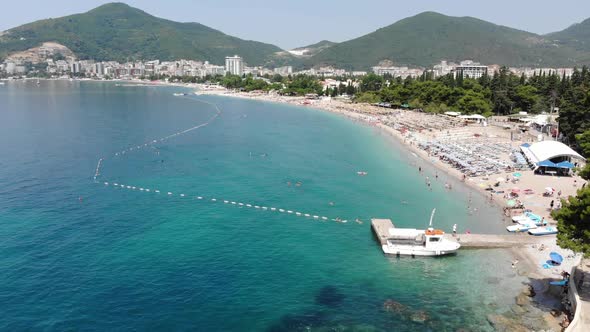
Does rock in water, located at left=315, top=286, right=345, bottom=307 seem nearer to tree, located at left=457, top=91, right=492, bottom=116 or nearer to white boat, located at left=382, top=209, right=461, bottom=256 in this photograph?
white boat, located at left=382, top=209, right=461, bottom=256

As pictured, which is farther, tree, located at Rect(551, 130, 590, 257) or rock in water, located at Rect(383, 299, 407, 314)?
rock in water, located at Rect(383, 299, 407, 314)

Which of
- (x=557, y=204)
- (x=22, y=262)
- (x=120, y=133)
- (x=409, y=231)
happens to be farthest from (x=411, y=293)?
(x=120, y=133)

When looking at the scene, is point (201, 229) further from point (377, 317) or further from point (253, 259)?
point (377, 317)

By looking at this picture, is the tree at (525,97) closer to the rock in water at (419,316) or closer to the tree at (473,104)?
the tree at (473,104)

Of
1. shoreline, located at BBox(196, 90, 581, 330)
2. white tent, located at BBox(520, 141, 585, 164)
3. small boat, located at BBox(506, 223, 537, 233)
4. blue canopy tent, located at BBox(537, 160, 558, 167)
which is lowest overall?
shoreline, located at BBox(196, 90, 581, 330)

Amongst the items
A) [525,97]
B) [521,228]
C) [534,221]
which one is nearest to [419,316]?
[521,228]

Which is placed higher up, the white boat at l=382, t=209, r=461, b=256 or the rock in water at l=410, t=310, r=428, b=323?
the white boat at l=382, t=209, r=461, b=256

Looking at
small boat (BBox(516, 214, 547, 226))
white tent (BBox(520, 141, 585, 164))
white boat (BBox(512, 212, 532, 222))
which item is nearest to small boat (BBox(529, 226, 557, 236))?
small boat (BBox(516, 214, 547, 226))

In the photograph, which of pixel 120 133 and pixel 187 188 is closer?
pixel 187 188
